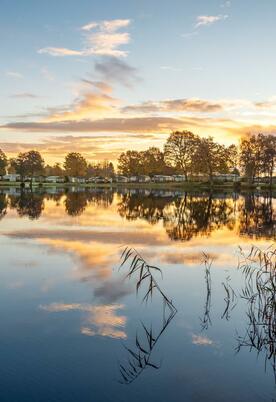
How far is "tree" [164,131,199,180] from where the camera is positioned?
6122 inches

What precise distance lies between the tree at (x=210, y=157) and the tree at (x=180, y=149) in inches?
123

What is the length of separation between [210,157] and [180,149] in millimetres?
12424

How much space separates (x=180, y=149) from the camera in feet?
512

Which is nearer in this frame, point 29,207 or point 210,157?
point 29,207

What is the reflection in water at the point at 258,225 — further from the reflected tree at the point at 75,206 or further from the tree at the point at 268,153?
the tree at the point at 268,153

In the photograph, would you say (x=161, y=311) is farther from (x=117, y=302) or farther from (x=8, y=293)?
(x=8, y=293)

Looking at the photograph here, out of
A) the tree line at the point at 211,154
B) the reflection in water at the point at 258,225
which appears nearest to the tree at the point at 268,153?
the tree line at the point at 211,154

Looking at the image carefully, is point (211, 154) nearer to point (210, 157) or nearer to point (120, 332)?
point (210, 157)

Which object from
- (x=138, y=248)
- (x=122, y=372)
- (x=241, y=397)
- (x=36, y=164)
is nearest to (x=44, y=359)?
(x=122, y=372)

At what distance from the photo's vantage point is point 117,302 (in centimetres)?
1532

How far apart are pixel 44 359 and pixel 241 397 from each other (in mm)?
4536

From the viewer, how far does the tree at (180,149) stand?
510 feet

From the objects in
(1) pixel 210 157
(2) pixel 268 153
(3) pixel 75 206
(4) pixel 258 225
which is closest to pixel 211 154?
(1) pixel 210 157

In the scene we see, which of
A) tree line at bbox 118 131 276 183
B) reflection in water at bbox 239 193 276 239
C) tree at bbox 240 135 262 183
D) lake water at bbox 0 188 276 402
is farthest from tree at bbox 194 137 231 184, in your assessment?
lake water at bbox 0 188 276 402
